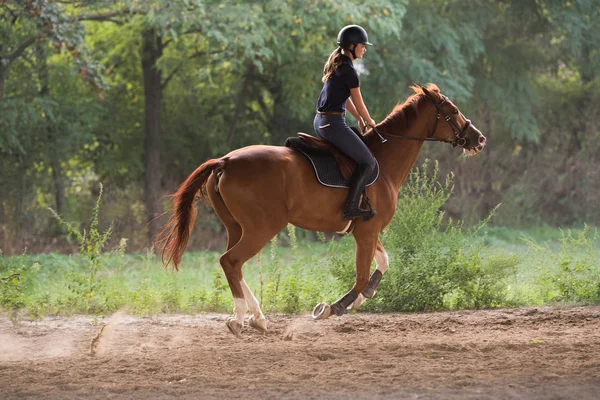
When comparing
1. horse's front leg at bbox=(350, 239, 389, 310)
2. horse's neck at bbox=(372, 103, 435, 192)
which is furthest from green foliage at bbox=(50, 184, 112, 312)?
horse's neck at bbox=(372, 103, 435, 192)

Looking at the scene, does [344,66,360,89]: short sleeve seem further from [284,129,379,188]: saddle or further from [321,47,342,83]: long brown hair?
[284,129,379,188]: saddle

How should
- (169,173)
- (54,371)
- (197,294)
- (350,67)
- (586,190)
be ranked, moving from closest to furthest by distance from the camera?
(54,371) → (350,67) → (197,294) → (169,173) → (586,190)

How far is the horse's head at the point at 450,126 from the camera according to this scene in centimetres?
878

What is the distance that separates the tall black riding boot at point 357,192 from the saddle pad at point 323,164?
78 millimetres

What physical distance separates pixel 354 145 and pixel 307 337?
6.56 ft

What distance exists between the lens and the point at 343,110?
27.2ft

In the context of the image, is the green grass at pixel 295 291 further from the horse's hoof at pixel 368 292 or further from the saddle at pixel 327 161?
the saddle at pixel 327 161

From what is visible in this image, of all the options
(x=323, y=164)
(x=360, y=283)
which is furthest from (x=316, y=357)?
(x=323, y=164)

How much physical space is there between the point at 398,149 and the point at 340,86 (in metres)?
0.97

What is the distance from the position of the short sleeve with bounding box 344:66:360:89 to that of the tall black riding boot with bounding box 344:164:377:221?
0.76 meters

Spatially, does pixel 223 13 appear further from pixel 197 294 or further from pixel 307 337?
pixel 307 337

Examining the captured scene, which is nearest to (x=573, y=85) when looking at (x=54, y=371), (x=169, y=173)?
(x=169, y=173)

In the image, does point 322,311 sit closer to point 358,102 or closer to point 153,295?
point 358,102

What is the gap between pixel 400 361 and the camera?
23.3ft
